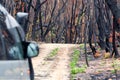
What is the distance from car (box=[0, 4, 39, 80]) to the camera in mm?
3143

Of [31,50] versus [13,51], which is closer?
[13,51]

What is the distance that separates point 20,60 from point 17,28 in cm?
40

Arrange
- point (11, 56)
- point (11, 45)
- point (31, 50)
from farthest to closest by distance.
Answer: point (31, 50) < point (11, 45) < point (11, 56)

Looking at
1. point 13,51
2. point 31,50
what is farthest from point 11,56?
point 31,50

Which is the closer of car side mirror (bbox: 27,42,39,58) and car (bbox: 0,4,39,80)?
car (bbox: 0,4,39,80)

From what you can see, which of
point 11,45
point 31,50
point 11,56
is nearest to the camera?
point 11,56

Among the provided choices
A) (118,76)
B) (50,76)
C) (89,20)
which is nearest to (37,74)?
(50,76)

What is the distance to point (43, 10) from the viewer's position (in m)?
36.4

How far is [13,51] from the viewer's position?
345 centimetres

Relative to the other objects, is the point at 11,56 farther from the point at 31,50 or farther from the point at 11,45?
the point at 31,50

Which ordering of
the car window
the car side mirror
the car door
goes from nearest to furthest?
the car door < the car window < the car side mirror

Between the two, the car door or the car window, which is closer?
the car door

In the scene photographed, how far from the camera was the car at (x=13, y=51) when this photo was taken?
3143mm

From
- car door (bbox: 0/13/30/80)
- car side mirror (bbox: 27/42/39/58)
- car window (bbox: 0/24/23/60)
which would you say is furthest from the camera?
car side mirror (bbox: 27/42/39/58)
